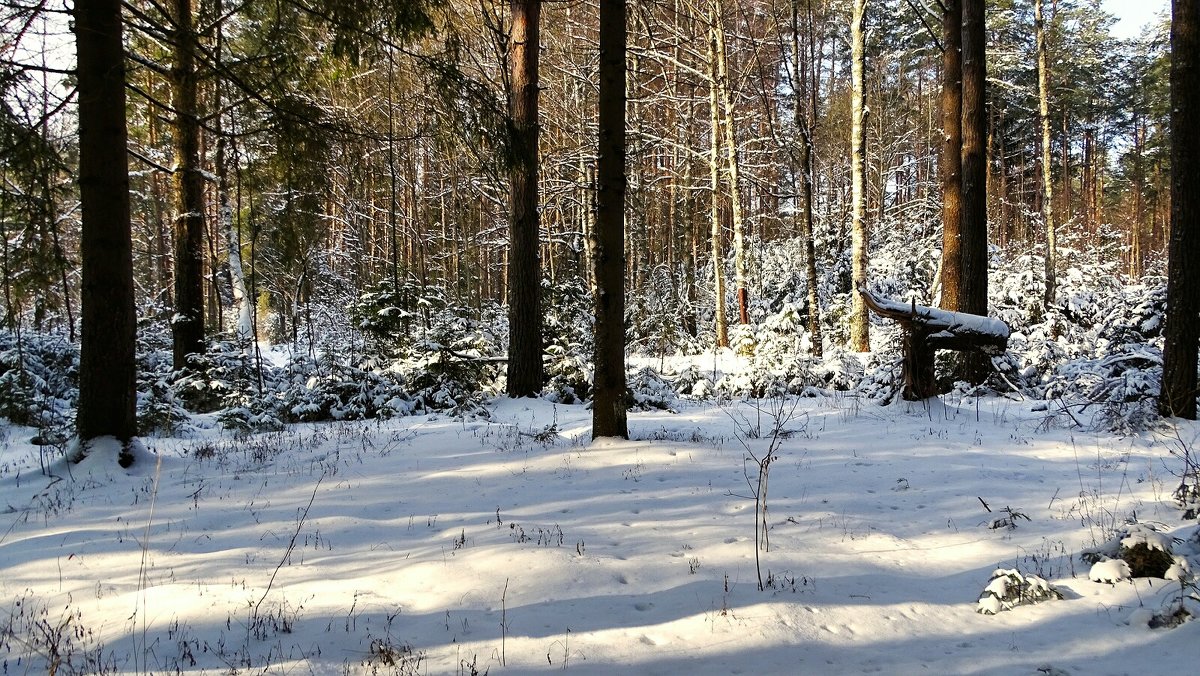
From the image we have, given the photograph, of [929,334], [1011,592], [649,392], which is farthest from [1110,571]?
[649,392]

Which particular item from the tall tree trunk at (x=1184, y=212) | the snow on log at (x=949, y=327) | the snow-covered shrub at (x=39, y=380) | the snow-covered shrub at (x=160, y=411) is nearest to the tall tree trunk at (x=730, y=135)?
the snow on log at (x=949, y=327)

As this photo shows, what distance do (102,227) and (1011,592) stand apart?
310 inches

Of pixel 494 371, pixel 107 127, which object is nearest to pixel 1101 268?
pixel 494 371

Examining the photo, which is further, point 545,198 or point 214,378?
point 545,198

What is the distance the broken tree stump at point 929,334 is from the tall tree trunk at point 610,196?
432cm

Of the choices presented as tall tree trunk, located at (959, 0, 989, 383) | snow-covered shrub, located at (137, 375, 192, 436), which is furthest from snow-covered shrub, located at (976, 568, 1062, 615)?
snow-covered shrub, located at (137, 375, 192, 436)

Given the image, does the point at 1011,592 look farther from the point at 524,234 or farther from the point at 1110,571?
the point at 524,234

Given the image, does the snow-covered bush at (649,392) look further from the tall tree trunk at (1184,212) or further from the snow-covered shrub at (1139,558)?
the snow-covered shrub at (1139,558)

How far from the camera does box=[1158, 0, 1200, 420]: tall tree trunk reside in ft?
21.9

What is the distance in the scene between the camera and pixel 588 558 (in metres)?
3.92

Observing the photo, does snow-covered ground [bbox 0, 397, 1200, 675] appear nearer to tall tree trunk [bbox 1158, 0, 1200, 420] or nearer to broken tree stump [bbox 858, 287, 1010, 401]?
tall tree trunk [bbox 1158, 0, 1200, 420]

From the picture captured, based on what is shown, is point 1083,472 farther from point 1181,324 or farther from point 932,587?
point 932,587

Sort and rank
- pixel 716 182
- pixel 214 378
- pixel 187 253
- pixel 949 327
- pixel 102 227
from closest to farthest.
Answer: pixel 102 227 → pixel 949 327 → pixel 214 378 → pixel 187 253 → pixel 716 182

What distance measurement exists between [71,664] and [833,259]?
72.6 feet
